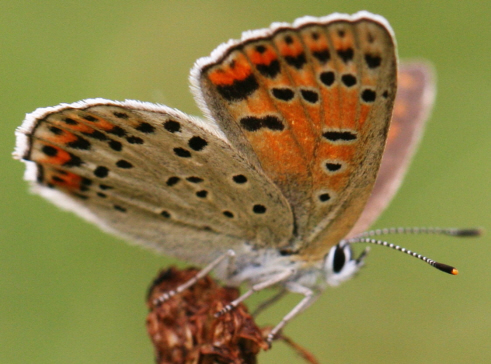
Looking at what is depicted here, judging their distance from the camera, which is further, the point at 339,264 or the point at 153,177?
the point at 339,264

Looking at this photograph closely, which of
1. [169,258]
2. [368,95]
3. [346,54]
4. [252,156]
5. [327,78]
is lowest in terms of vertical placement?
[169,258]

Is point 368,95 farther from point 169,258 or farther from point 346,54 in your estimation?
point 169,258

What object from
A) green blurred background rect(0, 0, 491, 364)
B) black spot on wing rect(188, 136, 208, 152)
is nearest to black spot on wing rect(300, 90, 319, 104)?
black spot on wing rect(188, 136, 208, 152)

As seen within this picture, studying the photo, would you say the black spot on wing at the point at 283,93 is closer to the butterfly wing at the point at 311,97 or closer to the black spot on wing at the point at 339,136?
the butterfly wing at the point at 311,97

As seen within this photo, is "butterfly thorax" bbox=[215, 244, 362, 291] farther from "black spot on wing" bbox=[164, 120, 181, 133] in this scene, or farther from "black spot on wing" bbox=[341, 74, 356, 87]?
"black spot on wing" bbox=[341, 74, 356, 87]

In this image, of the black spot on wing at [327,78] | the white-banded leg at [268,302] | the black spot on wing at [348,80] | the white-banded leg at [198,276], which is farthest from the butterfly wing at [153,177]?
the black spot on wing at [348,80]

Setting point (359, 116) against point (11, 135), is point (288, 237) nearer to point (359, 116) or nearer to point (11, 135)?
point (359, 116)

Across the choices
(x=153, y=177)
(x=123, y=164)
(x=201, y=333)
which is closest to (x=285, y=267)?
(x=201, y=333)

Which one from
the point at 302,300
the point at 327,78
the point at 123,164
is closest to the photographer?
the point at 327,78
